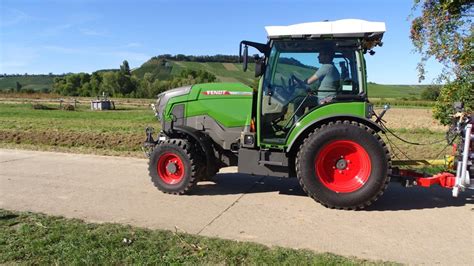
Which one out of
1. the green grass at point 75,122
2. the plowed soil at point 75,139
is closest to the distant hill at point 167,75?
the green grass at point 75,122

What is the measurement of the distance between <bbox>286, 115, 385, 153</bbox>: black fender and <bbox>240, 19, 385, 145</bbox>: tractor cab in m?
0.19

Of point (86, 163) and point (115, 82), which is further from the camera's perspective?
point (115, 82)

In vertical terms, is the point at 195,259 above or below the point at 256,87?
below

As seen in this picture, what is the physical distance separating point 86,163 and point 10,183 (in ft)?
5.54

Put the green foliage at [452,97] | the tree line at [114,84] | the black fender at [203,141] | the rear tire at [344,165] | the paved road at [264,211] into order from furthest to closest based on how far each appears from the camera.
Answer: the tree line at [114,84], the green foliage at [452,97], the black fender at [203,141], the rear tire at [344,165], the paved road at [264,211]

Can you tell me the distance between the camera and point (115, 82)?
5791cm

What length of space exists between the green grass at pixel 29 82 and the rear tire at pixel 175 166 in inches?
2687

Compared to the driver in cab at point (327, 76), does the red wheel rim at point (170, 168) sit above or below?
below

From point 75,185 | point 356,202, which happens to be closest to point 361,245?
point 356,202

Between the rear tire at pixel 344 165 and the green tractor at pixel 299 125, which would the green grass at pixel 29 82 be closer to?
the green tractor at pixel 299 125

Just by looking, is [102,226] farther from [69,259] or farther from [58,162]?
[58,162]

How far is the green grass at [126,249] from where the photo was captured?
363 cm

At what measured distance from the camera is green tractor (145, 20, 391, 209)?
17.0 ft

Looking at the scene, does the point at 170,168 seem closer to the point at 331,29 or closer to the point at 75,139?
the point at 331,29
